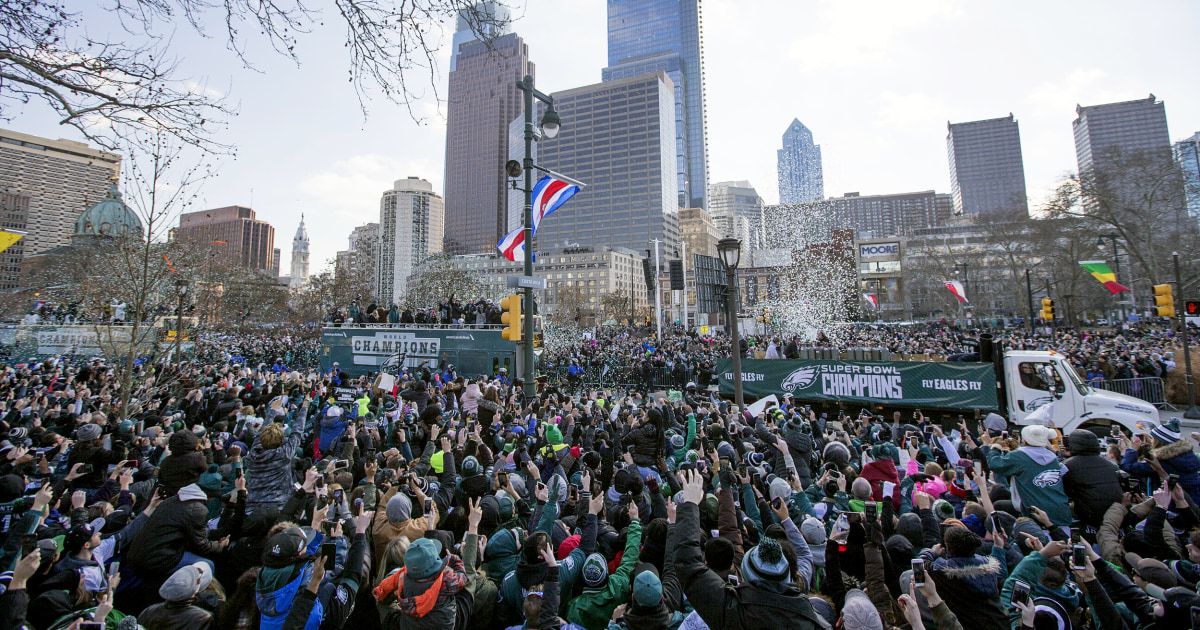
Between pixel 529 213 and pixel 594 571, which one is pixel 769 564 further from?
pixel 529 213

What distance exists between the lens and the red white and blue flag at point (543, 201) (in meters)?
12.4

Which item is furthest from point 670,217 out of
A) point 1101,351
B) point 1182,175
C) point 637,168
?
point 1101,351

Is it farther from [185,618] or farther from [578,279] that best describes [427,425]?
[578,279]

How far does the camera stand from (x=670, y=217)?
15862cm

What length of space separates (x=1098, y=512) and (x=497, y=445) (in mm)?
6981

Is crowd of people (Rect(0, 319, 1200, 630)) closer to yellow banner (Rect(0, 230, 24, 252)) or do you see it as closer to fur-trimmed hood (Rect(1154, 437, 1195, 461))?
fur-trimmed hood (Rect(1154, 437, 1195, 461))

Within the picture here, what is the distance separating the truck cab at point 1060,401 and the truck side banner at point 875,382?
→ 2.10 feet

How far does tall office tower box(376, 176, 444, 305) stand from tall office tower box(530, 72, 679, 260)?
4130cm

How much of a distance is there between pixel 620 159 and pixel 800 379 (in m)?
146

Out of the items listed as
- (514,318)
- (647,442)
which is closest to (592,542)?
(647,442)

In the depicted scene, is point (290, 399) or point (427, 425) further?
point (290, 399)

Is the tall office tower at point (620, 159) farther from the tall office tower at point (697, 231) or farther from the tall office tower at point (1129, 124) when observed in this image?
the tall office tower at point (1129, 124)

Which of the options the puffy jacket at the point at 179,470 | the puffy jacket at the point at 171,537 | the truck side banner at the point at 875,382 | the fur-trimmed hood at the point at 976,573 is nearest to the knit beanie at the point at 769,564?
the fur-trimmed hood at the point at 976,573

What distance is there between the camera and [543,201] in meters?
12.5
